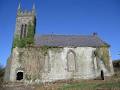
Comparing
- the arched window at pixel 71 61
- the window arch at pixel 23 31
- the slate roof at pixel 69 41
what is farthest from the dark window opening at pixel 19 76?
the arched window at pixel 71 61

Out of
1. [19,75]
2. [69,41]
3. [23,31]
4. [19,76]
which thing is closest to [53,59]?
[69,41]

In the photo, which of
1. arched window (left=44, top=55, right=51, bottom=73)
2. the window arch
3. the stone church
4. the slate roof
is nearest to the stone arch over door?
the stone church

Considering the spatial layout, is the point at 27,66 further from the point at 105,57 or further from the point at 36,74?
the point at 105,57

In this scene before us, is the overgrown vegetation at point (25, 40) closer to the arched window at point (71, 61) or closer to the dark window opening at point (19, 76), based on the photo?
the dark window opening at point (19, 76)

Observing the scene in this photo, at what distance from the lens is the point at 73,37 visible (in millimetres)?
41938

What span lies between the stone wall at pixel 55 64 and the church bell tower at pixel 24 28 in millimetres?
1965

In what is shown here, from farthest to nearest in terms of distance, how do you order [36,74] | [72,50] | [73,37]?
1. [73,37]
2. [72,50]
3. [36,74]

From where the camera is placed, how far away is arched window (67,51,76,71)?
35.2 meters

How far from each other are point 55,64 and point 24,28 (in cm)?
1113

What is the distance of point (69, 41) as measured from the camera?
39.4m

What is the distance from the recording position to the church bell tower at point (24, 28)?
37.3 meters

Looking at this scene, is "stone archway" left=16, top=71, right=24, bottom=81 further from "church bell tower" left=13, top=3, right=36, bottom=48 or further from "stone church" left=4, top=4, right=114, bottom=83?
"church bell tower" left=13, top=3, right=36, bottom=48

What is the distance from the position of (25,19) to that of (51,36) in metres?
7.12

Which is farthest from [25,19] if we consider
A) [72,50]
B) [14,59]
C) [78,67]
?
[78,67]
